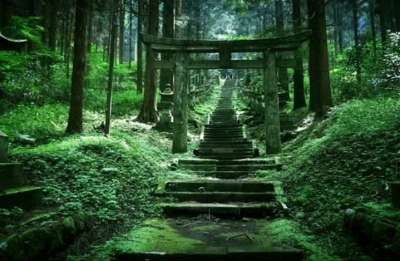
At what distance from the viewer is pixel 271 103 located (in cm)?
1405

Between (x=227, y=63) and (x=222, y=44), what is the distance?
2.39 ft

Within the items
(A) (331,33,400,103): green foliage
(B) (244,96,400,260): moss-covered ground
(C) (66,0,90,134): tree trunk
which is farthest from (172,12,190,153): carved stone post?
(A) (331,33,400,103): green foliage

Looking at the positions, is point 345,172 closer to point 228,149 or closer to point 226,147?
point 228,149

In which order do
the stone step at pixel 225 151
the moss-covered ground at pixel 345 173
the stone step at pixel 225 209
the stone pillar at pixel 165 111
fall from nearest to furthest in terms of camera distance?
1. the moss-covered ground at pixel 345 173
2. the stone step at pixel 225 209
3. the stone step at pixel 225 151
4. the stone pillar at pixel 165 111

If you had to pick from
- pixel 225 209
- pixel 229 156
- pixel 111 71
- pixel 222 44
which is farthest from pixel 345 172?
pixel 222 44

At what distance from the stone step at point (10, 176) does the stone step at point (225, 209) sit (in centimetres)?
294

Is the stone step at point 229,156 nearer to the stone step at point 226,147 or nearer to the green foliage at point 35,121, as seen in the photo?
the stone step at point 226,147

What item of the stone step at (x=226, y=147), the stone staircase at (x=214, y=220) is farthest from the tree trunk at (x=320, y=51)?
the stone staircase at (x=214, y=220)

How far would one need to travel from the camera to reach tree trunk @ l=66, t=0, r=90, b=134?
11.4 metres

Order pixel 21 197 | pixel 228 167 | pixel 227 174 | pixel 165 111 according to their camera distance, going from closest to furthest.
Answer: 1. pixel 21 197
2. pixel 227 174
3. pixel 228 167
4. pixel 165 111

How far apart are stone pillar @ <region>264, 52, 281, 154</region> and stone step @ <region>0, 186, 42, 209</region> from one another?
896 cm

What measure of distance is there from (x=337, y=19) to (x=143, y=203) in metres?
32.6

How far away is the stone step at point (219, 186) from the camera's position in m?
9.40

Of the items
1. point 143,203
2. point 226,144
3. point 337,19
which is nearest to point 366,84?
point 226,144
